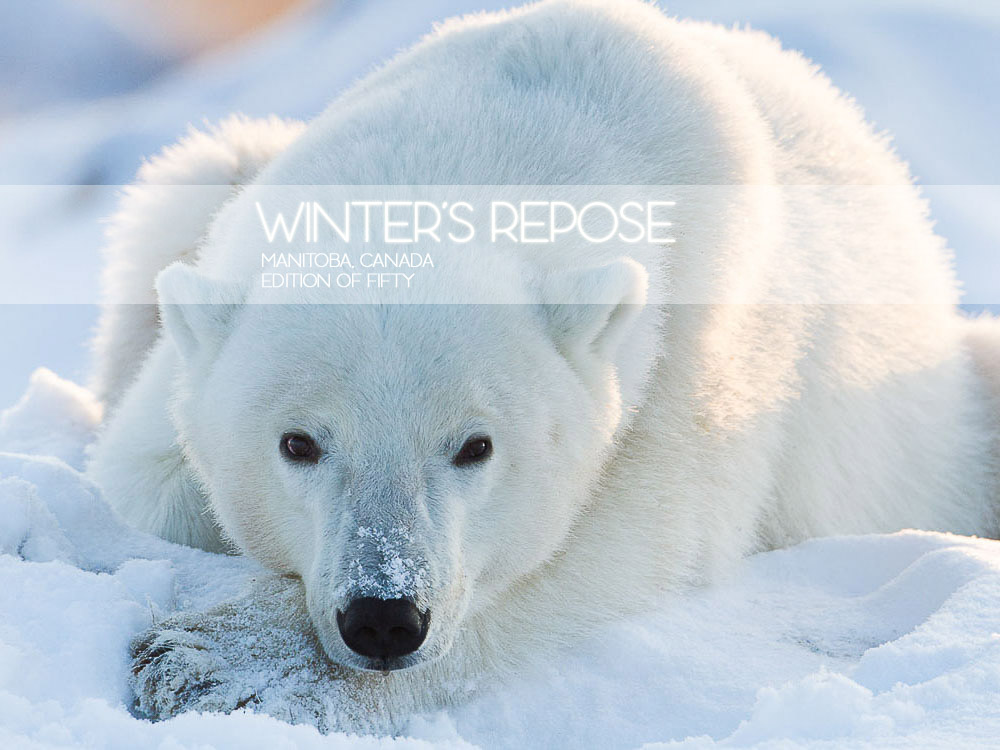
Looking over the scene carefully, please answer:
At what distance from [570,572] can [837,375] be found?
1.33 meters

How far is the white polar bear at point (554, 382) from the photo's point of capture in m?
2.40

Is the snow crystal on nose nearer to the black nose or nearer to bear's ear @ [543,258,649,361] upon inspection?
the black nose

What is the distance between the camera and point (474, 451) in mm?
2453

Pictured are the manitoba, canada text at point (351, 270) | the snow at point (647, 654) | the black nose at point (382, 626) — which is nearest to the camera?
the snow at point (647, 654)

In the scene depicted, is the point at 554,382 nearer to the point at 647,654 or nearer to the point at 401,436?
the point at 401,436

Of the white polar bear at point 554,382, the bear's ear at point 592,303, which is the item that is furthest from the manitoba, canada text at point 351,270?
the bear's ear at point 592,303

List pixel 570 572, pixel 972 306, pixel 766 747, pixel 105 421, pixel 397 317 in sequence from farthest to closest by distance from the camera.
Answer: pixel 972 306 → pixel 105 421 → pixel 570 572 → pixel 397 317 → pixel 766 747

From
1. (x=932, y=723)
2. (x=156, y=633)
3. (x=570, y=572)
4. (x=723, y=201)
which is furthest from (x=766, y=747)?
(x=723, y=201)

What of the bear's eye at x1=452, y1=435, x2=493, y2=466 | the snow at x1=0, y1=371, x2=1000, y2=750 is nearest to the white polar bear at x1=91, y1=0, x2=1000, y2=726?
the bear's eye at x1=452, y1=435, x2=493, y2=466

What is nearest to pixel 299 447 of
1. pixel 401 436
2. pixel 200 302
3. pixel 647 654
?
pixel 401 436

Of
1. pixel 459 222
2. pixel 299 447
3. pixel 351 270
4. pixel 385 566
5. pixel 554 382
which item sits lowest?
pixel 385 566

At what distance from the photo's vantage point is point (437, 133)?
296 cm

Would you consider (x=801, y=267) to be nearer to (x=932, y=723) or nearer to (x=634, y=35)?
(x=634, y=35)

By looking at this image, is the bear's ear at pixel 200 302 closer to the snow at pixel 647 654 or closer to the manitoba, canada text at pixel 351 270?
the manitoba, canada text at pixel 351 270
